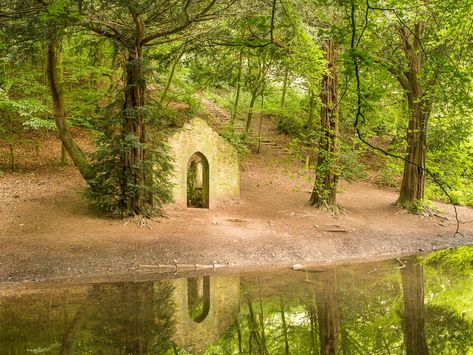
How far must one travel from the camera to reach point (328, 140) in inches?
630

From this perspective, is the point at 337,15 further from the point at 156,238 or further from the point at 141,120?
the point at 156,238

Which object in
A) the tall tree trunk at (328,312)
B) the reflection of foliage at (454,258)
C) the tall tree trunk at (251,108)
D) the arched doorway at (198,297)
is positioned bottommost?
the reflection of foliage at (454,258)

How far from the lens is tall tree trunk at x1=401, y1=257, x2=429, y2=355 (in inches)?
284

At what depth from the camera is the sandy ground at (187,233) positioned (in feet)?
37.2

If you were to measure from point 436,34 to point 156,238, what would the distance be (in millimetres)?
8737

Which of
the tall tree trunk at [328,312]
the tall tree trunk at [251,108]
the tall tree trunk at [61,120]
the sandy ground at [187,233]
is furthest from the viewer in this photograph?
the tall tree trunk at [251,108]

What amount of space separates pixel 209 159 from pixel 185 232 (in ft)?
12.2

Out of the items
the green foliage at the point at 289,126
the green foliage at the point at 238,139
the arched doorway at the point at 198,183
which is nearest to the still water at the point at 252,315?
the arched doorway at the point at 198,183

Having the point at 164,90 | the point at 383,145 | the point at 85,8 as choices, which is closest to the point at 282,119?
the point at 383,145

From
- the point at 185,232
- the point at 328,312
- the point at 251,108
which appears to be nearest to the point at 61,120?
the point at 185,232

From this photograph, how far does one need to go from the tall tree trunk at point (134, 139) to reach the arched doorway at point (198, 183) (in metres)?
3.04

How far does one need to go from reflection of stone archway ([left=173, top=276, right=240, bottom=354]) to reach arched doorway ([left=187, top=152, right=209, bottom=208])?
5795 mm

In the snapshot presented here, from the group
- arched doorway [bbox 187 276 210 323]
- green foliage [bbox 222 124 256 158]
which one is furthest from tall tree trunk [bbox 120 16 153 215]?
green foliage [bbox 222 124 256 158]

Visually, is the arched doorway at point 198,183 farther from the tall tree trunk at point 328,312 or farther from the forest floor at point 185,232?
the tall tree trunk at point 328,312
